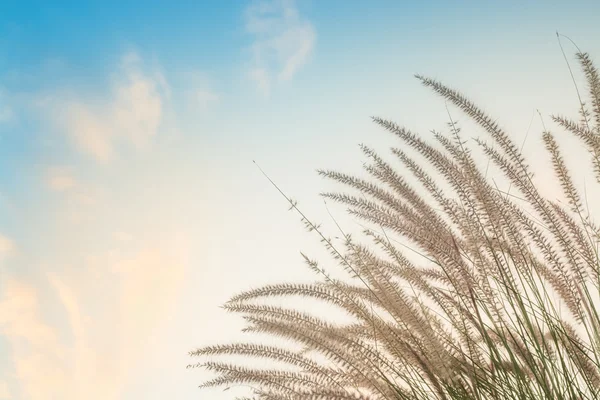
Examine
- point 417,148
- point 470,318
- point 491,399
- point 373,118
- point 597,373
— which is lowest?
point 597,373

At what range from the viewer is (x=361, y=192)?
7.45ft

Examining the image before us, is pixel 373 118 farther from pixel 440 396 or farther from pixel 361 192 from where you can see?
pixel 440 396

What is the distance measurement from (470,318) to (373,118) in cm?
103

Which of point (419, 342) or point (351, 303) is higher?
point (351, 303)

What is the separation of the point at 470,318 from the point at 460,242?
1.05 feet

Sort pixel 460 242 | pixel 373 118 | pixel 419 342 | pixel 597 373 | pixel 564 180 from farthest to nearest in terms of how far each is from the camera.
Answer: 1. pixel 373 118
2. pixel 564 180
3. pixel 460 242
4. pixel 597 373
5. pixel 419 342

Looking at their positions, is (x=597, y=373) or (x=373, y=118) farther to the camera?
(x=373, y=118)

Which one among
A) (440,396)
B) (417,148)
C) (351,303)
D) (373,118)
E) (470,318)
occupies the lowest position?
(440,396)

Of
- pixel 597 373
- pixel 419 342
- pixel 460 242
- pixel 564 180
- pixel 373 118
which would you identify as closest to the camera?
pixel 419 342

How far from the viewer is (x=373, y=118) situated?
2.41m

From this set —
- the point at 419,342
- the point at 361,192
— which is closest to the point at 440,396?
the point at 419,342

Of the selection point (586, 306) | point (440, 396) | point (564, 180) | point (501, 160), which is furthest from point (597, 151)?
point (440, 396)

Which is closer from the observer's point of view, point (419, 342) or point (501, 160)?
point (419, 342)

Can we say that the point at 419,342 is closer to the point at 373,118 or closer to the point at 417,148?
the point at 417,148
